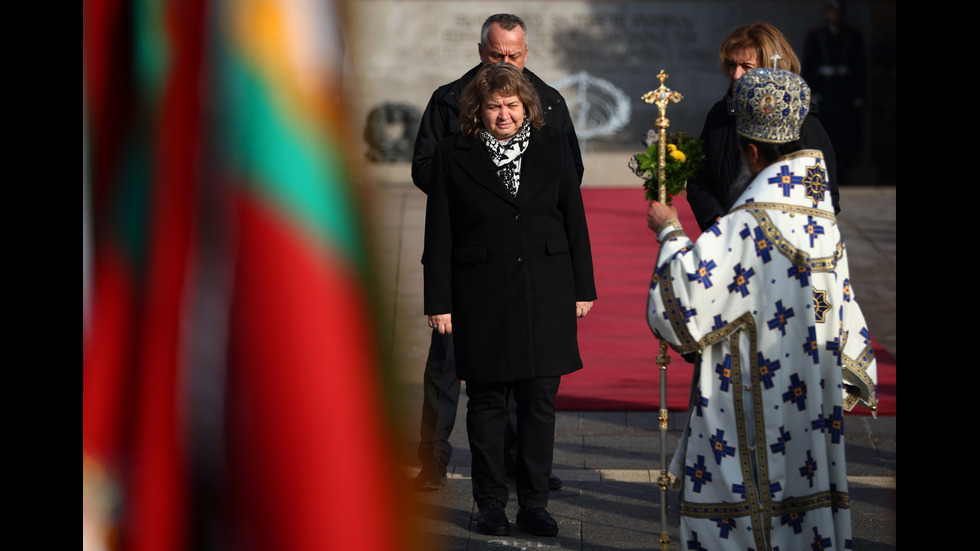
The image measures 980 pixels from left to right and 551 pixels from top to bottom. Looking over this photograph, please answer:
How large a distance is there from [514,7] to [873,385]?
13.7 metres

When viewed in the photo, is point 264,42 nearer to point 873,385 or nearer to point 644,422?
point 873,385

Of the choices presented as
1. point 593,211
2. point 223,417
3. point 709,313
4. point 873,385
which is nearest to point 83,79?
point 223,417

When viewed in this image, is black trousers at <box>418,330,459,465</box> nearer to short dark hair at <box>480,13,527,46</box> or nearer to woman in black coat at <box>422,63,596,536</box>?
woman in black coat at <box>422,63,596,536</box>

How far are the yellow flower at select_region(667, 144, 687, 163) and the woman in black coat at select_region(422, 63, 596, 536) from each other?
0.61m

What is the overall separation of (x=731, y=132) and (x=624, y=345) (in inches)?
143

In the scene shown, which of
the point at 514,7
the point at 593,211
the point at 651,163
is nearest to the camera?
the point at 651,163

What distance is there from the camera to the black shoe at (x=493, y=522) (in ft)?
14.7

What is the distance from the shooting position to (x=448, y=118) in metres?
5.16

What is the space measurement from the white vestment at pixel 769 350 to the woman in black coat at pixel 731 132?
1120mm

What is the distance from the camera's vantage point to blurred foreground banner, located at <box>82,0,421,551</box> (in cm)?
112

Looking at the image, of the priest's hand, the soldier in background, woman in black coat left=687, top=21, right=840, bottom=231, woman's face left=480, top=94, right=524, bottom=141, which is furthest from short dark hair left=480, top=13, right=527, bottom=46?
the soldier in background

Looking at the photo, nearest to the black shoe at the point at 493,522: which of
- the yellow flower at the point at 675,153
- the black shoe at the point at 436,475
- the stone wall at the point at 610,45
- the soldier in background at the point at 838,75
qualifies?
the black shoe at the point at 436,475

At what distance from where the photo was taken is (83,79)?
1.14m

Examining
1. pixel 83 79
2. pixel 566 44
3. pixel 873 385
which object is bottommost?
pixel 873 385
